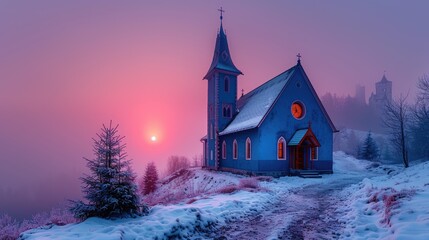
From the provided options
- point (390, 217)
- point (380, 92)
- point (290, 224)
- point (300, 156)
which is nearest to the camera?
point (390, 217)

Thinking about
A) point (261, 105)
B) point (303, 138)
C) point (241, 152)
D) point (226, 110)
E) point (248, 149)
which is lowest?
point (241, 152)

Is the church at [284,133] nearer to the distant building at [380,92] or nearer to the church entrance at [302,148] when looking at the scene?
the church entrance at [302,148]

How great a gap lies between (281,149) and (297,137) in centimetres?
183

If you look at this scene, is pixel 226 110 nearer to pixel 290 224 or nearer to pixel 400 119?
pixel 400 119

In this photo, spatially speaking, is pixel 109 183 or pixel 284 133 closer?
pixel 109 183

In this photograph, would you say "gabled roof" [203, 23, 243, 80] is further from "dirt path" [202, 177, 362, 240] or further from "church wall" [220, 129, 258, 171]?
"dirt path" [202, 177, 362, 240]

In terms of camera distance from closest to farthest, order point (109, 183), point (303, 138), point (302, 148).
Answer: point (109, 183), point (303, 138), point (302, 148)

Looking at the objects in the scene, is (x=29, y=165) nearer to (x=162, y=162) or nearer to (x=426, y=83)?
(x=162, y=162)

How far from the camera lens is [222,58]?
31516mm

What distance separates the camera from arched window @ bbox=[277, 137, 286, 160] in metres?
21.9

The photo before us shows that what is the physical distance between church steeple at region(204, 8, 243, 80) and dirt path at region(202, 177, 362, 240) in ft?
74.2

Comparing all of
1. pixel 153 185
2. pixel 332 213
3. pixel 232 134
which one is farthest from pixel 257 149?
pixel 153 185

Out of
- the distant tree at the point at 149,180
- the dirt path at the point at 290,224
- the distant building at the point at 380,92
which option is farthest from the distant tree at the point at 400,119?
the distant building at the point at 380,92

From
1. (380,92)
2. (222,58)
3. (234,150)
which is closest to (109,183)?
(234,150)
